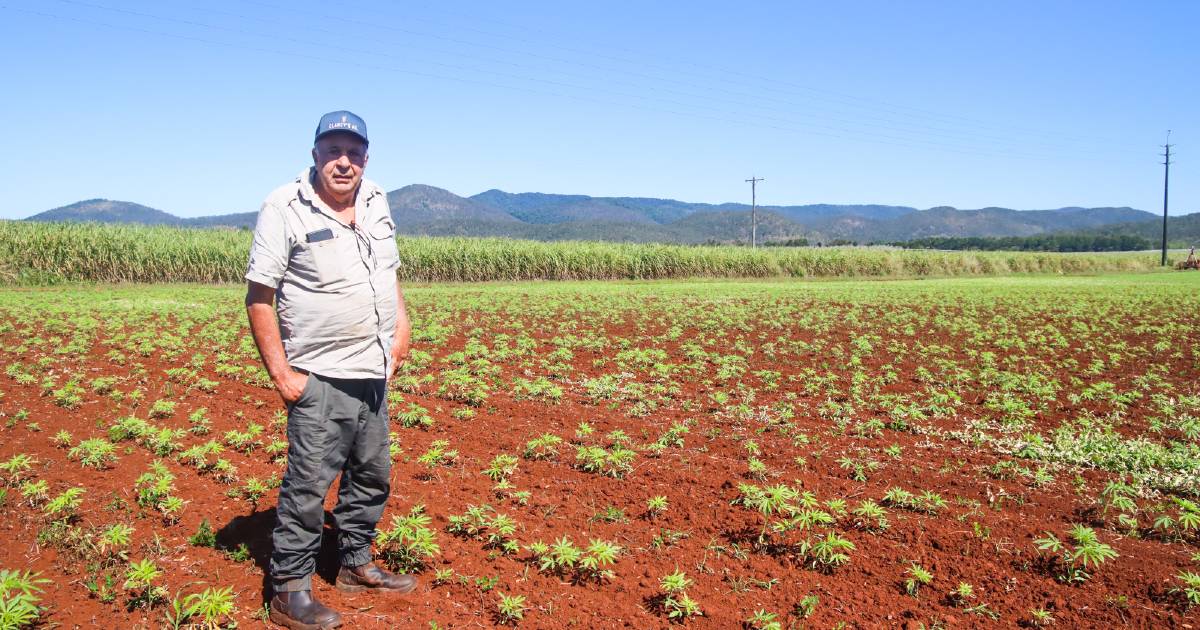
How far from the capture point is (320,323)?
360 cm

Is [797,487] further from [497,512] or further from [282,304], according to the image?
[282,304]

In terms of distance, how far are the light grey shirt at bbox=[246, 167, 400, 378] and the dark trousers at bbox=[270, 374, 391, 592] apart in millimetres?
117

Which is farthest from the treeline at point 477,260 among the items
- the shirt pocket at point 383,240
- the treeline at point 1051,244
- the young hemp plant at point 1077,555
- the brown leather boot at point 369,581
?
the treeline at point 1051,244

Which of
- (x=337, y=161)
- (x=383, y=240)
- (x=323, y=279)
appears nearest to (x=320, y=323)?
(x=323, y=279)

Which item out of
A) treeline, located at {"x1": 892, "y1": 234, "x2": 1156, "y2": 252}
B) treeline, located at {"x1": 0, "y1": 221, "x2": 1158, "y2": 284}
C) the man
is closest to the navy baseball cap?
the man

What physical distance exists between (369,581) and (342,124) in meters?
2.34

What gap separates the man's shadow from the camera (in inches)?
168

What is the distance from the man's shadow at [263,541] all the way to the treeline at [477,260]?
2744cm

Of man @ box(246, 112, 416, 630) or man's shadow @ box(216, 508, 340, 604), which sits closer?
man @ box(246, 112, 416, 630)

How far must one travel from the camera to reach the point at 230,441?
21.4 feet

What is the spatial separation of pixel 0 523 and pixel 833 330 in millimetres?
13736

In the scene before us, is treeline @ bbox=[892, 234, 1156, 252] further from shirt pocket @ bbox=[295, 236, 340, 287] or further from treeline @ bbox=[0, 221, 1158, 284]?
shirt pocket @ bbox=[295, 236, 340, 287]

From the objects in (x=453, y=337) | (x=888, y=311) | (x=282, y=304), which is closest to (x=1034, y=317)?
(x=888, y=311)

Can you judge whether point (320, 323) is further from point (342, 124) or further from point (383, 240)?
point (342, 124)
